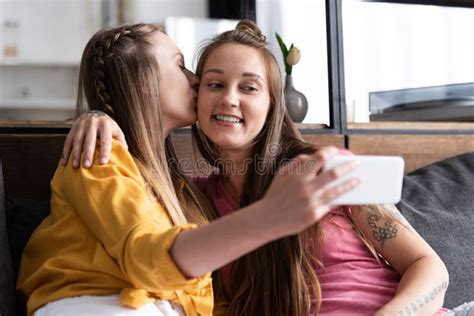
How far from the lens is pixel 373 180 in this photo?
952 mm

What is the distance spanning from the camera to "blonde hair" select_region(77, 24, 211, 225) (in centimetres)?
135

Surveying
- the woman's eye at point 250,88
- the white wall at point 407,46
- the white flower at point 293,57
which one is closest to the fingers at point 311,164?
the woman's eye at point 250,88

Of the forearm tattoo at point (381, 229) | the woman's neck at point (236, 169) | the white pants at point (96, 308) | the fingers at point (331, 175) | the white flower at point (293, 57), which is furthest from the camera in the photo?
the white flower at point (293, 57)

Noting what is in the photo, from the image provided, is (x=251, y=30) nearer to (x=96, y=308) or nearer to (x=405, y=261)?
(x=405, y=261)

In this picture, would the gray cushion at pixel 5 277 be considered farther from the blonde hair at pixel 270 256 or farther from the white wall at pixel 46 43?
the white wall at pixel 46 43

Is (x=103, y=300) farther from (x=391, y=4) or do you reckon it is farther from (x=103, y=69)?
(x=391, y=4)

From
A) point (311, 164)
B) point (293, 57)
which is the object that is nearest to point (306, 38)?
point (293, 57)

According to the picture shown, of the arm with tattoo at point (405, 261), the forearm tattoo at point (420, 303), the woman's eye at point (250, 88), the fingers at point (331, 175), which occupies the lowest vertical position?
the forearm tattoo at point (420, 303)

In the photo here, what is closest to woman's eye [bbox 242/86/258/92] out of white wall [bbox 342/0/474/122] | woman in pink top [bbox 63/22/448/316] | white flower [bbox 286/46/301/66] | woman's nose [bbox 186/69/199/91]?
woman in pink top [bbox 63/22/448/316]

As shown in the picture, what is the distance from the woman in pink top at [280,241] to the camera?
1.40 m

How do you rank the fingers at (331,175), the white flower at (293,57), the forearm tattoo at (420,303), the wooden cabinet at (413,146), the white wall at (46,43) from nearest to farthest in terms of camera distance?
the fingers at (331,175) → the forearm tattoo at (420,303) → the wooden cabinet at (413,146) → the white flower at (293,57) → the white wall at (46,43)

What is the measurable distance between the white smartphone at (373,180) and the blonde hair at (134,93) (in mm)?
435

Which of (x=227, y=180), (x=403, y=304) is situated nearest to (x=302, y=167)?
(x=403, y=304)

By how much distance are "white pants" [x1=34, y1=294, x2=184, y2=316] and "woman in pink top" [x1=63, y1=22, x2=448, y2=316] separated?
30 cm
